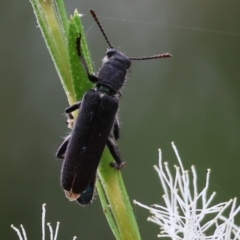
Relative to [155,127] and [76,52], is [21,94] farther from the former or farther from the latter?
[76,52]

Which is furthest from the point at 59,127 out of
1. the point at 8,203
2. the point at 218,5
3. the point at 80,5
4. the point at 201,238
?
the point at 201,238

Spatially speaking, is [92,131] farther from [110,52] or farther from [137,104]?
[137,104]

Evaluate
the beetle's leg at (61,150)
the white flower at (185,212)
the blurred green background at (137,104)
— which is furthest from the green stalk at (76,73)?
the blurred green background at (137,104)

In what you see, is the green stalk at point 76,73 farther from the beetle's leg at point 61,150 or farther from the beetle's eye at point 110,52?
the beetle's eye at point 110,52

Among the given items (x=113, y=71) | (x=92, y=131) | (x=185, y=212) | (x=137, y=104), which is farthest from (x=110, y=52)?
(x=137, y=104)

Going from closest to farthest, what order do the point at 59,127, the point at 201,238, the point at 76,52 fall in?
the point at 76,52 < the point at 201,238 < the point at 59,127

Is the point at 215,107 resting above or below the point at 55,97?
below
